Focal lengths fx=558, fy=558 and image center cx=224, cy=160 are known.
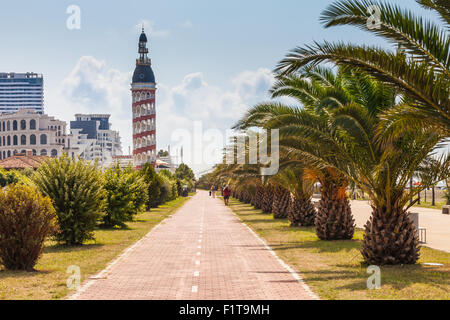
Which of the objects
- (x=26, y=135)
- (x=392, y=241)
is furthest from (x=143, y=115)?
(x=392, y=241)

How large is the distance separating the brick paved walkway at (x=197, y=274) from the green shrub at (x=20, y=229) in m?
1.77

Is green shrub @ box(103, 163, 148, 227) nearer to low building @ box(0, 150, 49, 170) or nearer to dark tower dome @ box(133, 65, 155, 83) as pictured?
low building @ box(0, 150, 49, 170)

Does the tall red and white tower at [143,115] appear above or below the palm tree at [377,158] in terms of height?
above

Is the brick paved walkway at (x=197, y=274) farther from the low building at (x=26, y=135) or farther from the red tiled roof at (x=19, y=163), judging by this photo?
the low building at (x=26, y=135)

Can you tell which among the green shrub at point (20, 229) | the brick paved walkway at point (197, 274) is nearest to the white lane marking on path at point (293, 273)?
the brick paved walkway at point (197, 274)

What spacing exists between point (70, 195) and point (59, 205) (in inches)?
17.9

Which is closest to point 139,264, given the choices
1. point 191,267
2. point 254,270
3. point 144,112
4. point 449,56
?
point 191,267

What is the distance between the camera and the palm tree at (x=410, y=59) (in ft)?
33.1

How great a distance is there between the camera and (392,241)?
1290 cm

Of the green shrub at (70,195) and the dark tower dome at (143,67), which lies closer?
the green shrub at (70,195)

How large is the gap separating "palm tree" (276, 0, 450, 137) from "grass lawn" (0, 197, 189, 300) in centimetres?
696
